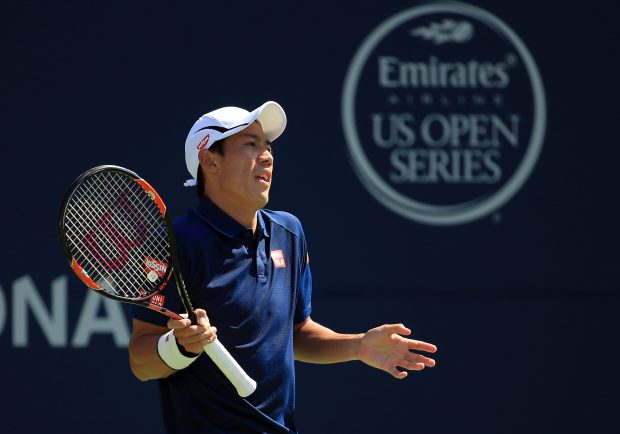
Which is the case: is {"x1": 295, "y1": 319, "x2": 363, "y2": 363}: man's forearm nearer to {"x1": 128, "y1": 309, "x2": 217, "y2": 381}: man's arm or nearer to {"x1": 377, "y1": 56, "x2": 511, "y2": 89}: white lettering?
{"x1": 128, "y1": 309, "x2": 217, "y2": 381}: man's arm

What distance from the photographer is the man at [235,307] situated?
303 centimetres

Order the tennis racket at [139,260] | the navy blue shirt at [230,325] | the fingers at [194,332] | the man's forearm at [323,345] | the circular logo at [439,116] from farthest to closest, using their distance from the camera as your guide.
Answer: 1. the circular logo at [439,116]
2. the man's forearm at [323,345]
3. the navy blue shirt at [230,325]
4. the tennis racket at [139,260]
5. the fingers at [194,332]

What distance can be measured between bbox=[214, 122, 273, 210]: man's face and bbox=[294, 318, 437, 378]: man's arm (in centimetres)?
47

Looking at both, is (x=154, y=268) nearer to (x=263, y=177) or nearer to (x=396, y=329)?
(x=263, y=177)

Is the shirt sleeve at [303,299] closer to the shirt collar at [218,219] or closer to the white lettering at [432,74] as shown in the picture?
the shirt collar at [218,219]

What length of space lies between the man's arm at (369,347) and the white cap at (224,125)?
0.58 meters

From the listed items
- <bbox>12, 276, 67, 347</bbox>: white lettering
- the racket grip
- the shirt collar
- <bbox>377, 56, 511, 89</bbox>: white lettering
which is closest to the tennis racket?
the racket grip

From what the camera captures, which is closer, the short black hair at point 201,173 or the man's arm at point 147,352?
the man's arm at point 147,352

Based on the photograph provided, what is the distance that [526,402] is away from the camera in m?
5.35

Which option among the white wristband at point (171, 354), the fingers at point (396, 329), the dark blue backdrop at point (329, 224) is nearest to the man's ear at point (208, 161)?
the white wristband at point (171, 354)

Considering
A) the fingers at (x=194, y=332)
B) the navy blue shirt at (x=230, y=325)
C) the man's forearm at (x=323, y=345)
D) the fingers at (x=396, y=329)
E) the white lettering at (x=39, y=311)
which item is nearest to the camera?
the fingers at (x=194, y=332)

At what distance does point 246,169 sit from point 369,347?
60cm

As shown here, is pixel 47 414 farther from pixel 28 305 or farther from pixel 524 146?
pixel 524 146

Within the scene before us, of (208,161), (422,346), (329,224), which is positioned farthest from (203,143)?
(329,224)
